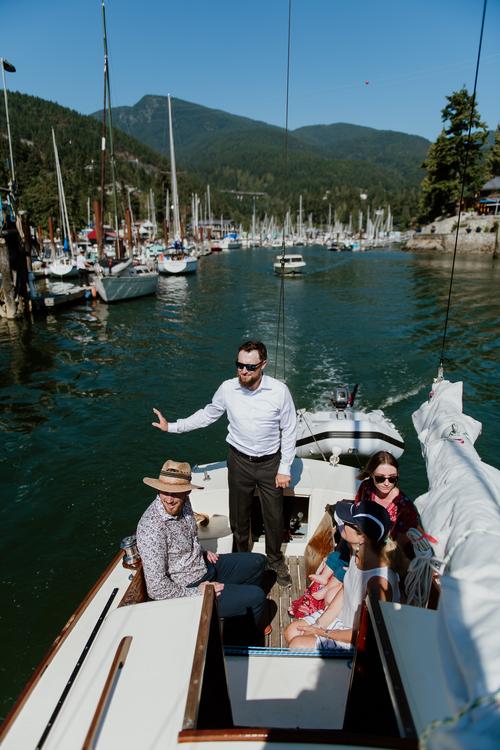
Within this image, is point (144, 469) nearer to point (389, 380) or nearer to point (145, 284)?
point (389, 380)

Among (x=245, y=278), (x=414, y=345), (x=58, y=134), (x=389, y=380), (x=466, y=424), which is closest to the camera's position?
(x=466, y=424)

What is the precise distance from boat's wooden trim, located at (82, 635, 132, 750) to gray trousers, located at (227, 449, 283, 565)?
1.98 meters

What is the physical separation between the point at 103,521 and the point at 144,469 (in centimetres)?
166

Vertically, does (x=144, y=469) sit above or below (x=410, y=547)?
below

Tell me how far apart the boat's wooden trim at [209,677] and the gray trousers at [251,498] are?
1.75 metres

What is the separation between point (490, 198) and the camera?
63.9m

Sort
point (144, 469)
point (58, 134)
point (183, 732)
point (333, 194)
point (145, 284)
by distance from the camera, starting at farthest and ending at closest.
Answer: point (333, 194) → point (58, 134) → point (145, 284) → point (144, 469) → point (183, 732)

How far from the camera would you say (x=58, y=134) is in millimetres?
160000

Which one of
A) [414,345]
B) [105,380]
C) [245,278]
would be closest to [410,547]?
[105,380]

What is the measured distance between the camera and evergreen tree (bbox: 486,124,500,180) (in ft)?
233

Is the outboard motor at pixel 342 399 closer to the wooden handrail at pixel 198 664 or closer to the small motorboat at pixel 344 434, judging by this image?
the small motorboat at pixel 344 434

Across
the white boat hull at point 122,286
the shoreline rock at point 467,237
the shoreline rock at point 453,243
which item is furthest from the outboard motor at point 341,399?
the shoreline rock at point 453,243

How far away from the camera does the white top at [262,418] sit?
3.87 metres

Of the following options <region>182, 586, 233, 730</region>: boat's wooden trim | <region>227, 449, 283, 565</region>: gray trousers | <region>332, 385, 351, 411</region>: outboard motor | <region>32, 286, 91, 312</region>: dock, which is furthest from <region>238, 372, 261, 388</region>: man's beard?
<region>32, 286, 91, 312</region>: dock
